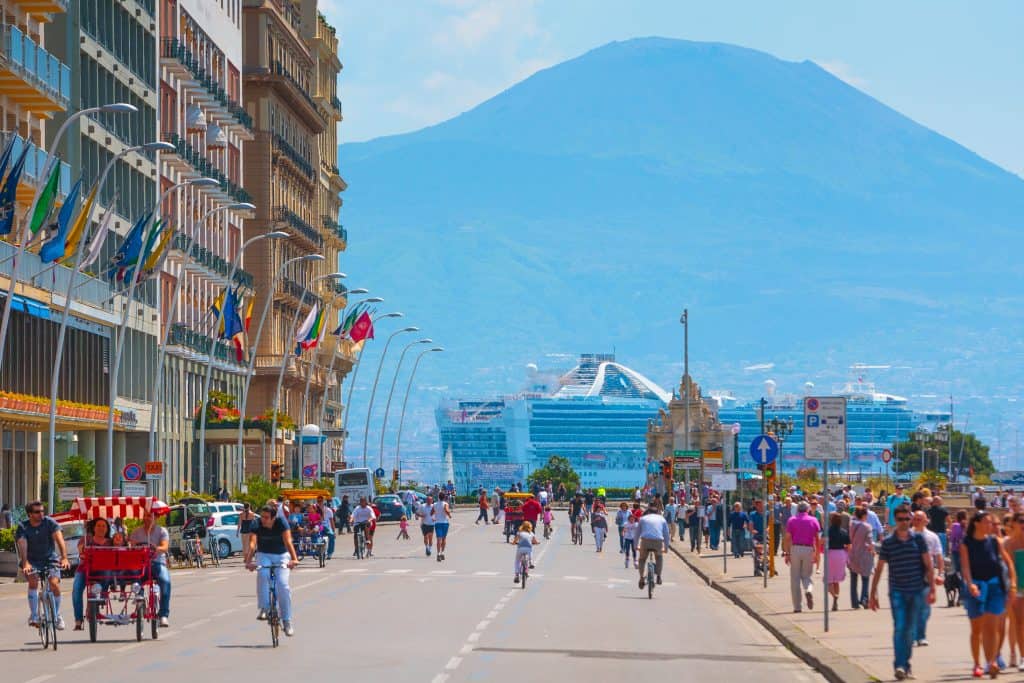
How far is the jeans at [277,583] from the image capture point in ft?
89.2

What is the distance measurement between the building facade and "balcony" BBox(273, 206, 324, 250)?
81mm

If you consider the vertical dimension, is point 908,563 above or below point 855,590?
above

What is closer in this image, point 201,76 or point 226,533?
point 226,533

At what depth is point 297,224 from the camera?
376 feet

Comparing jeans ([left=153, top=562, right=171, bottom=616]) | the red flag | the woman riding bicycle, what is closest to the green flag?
jeans ([left=153, top=562, right=171, bottom=616])

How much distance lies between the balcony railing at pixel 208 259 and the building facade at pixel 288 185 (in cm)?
227

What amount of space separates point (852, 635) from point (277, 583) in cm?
743

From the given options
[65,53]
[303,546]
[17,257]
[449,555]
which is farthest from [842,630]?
[65,53]

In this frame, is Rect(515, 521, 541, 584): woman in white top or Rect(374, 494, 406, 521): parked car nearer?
Rect(515, 521, 541, 584): woman in white top

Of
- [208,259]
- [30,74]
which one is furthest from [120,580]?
[208,259]

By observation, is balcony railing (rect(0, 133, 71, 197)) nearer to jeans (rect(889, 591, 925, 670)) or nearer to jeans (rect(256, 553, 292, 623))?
jeans (rect(256, 553, 292, 623))

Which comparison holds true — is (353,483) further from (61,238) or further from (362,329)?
Answer: (61,238)

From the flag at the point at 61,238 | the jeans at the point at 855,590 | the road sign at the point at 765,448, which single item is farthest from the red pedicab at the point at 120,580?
the flag at the point at 61,238

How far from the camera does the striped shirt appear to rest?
23297 millimetres
